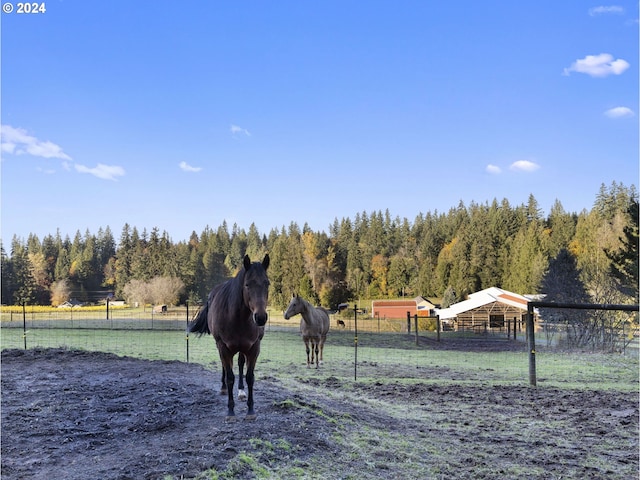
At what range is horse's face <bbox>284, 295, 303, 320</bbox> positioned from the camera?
12.5 metres

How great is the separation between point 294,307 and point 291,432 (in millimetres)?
8112

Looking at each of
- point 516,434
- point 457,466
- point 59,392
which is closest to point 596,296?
point 516,434

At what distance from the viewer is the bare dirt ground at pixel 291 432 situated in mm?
3840

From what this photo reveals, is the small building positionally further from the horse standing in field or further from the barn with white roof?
the barn with white roof

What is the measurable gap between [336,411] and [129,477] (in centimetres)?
274

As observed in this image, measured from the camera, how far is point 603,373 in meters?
11.4

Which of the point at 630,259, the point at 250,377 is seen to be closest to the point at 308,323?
the point at 250,377

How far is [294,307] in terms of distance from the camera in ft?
41.3

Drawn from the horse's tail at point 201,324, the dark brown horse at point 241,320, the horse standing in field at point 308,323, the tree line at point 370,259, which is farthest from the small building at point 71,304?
the dark brown horse at point 241,320

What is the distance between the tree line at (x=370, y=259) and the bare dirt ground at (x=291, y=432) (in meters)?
18.9

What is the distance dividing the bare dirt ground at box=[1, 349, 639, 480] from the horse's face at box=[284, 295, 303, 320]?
452 centimetres

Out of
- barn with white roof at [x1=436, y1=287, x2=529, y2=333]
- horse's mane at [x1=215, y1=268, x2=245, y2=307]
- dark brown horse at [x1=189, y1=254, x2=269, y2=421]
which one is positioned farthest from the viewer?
barn with white roof at [x1=436, y1=287, x2=529, y2=333]

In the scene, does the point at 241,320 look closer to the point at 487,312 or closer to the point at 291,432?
the point at 291,432

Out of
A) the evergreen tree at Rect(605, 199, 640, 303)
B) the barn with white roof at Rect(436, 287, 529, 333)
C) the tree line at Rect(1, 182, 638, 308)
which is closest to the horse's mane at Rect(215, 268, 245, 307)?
the tree line at Rect(1, 182, 638, 308)
